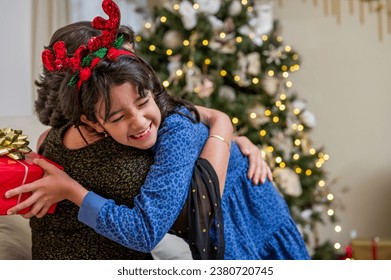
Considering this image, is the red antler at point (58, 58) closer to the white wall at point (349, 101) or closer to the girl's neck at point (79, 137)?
the girl's neck at point (79, 137)

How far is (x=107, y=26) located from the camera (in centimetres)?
106

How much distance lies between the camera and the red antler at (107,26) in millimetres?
1050

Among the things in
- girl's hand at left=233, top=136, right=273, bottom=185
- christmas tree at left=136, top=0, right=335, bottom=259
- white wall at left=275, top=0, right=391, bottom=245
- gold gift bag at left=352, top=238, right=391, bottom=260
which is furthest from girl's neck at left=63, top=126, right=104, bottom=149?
white wall at left=275, top=0, right=391, bottom=245

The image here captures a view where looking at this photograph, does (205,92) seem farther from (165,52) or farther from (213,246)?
(213,246)

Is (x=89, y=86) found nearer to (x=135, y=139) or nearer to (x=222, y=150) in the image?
(x=135, y=139)

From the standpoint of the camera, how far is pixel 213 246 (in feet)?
3.98

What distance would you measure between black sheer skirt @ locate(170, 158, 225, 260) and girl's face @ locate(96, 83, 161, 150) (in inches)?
4.8

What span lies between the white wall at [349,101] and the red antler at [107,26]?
2.63m

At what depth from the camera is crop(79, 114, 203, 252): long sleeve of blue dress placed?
1073 millimetres

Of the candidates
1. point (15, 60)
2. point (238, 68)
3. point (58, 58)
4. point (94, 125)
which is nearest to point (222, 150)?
point (94, 125)

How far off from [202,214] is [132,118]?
23cm

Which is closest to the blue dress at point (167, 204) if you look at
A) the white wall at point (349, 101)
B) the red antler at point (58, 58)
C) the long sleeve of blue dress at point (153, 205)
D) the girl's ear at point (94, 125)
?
the long sleeve of blue dress at point (153, 205)
